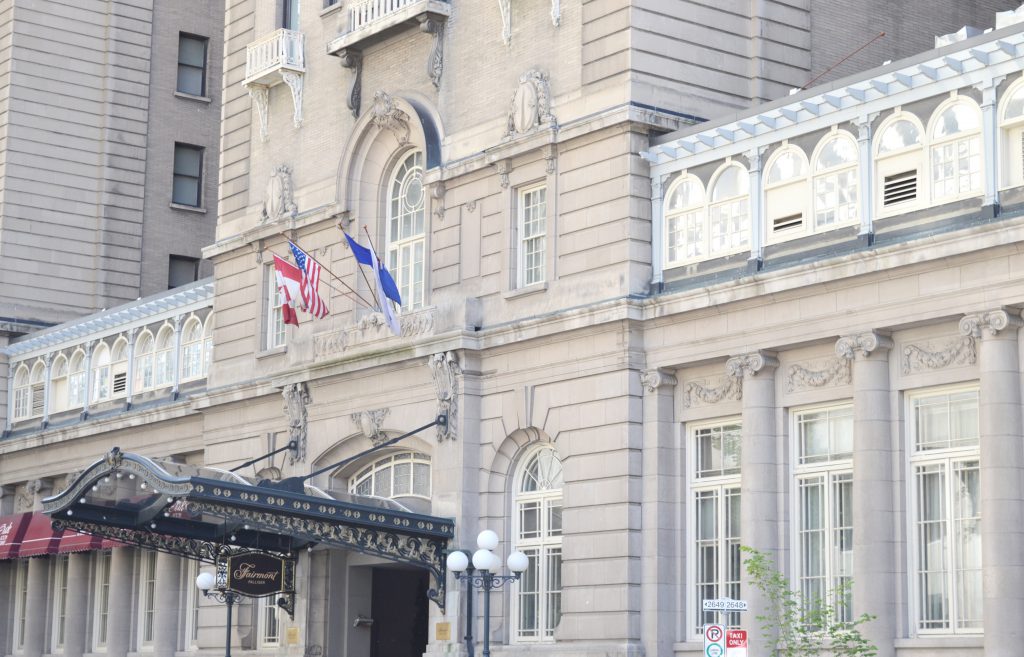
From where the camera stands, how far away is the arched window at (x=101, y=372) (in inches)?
2064

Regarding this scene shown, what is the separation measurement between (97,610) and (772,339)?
2728 cm

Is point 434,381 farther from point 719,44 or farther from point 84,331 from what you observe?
point 84,331

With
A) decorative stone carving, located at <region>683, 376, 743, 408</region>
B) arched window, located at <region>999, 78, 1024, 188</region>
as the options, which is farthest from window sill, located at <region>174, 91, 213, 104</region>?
arched window, located at <region>999, 78, 1024, 188</region>

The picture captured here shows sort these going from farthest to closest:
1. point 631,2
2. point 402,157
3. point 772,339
Answer: 1. point 402,157
2. point 631,2
3. point 772,339

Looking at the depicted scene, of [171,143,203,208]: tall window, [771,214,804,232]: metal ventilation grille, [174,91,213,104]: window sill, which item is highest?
[174,91,213,104]: window sill

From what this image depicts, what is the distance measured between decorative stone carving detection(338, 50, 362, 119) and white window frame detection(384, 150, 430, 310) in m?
1.72

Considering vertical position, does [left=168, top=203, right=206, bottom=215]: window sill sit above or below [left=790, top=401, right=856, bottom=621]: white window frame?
above

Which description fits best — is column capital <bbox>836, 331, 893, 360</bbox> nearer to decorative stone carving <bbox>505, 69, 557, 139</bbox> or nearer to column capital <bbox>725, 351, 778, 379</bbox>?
column capital <bbox>725, 351, 778, 379</bbox>

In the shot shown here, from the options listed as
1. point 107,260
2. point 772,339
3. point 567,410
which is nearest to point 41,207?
point 107,260

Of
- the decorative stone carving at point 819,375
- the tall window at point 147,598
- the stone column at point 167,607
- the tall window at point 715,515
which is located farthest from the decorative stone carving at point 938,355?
the tall window at point 147,598

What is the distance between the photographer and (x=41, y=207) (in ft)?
185

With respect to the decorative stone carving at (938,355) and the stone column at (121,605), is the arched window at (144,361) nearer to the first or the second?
the stone column at (121,605)

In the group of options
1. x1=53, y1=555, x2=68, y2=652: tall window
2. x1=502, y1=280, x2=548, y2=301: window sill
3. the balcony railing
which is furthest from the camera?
x1=53, y1=555, x2=68, y2=652: tall window

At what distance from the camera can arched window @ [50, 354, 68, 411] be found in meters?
54.4
